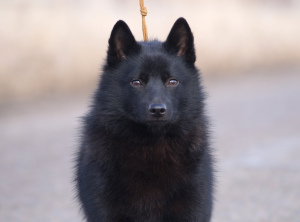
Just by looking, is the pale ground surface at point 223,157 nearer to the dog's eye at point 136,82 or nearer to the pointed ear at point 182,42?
the dog's eye at point 136,82

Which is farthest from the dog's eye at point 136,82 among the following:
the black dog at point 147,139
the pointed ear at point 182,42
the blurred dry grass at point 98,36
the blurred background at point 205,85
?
the blurred dry grass at point 98,36

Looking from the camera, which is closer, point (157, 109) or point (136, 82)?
point (157, 109)

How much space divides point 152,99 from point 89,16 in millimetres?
11292

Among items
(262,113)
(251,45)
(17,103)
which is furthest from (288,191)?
(251,45)

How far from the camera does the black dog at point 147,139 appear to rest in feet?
12.8

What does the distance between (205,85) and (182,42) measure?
242cm

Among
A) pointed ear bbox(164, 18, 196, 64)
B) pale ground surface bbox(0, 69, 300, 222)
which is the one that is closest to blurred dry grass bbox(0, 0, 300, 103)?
pale ground surface bbox(0, 69, 300, 222)

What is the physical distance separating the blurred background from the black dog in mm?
527

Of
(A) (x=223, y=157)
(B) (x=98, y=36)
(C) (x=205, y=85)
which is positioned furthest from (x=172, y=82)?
(B) (x=98, y=36)

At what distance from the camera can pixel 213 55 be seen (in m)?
17.3

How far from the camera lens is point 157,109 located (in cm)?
385

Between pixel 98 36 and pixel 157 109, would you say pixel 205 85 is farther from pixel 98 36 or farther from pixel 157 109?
pixel 98 36

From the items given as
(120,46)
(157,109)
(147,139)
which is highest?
(120,46)

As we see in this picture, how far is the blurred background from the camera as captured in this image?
6777 mm
